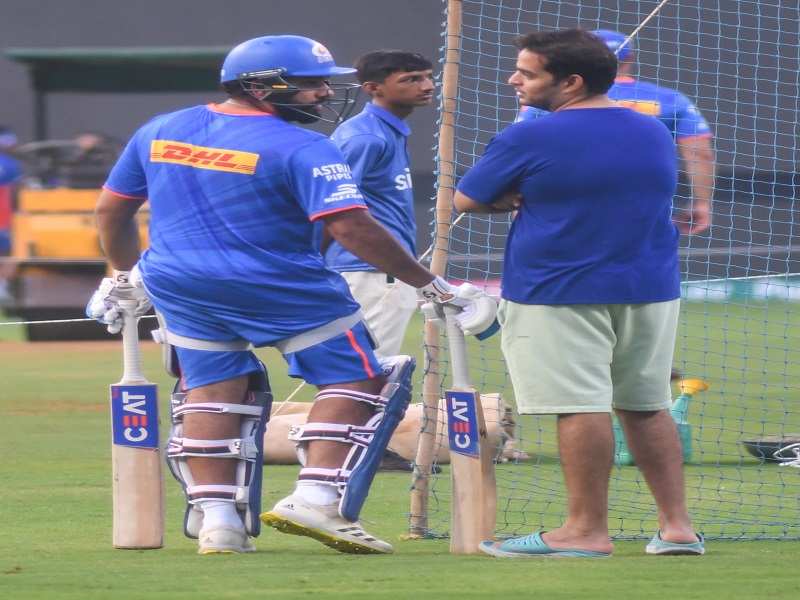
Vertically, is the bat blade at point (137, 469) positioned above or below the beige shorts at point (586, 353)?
below

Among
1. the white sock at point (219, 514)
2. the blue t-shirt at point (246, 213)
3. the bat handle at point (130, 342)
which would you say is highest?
the blue t-shirt at point (246, 213)

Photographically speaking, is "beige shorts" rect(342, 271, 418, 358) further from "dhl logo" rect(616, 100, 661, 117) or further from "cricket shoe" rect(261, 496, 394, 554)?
"cricket shoe" rect(261, 496, 394, 554)

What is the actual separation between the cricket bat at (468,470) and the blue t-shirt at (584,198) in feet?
1.36

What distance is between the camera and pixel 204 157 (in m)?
4.52

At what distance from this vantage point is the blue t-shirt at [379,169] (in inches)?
256

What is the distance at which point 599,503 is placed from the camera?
14.6 feet

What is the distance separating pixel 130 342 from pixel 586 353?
1.57m

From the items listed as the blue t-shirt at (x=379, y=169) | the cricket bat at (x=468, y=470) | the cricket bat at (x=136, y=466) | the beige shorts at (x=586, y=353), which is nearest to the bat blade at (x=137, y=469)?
the cricket bat at (x=136, y=466)

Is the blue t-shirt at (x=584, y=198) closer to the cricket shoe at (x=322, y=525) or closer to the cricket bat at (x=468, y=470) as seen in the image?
the cricket bat at (x=468, y=470)

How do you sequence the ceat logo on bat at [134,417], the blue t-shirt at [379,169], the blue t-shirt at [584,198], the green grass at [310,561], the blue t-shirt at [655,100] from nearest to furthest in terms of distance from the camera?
the green grass at [310,561], the blue t-shirt at [584,198], the ceat logo on bat at [134,417], the blue t-shirt at [379,169], the blue t-shirt at [655,100]

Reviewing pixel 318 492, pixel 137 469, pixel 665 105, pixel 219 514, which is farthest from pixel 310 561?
pixel 665 105

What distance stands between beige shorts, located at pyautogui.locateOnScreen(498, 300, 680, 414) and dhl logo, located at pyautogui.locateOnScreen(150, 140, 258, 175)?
0.93m

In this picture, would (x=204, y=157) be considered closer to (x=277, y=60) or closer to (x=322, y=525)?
(x=277, y=60)

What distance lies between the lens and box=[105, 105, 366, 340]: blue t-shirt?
445cm
